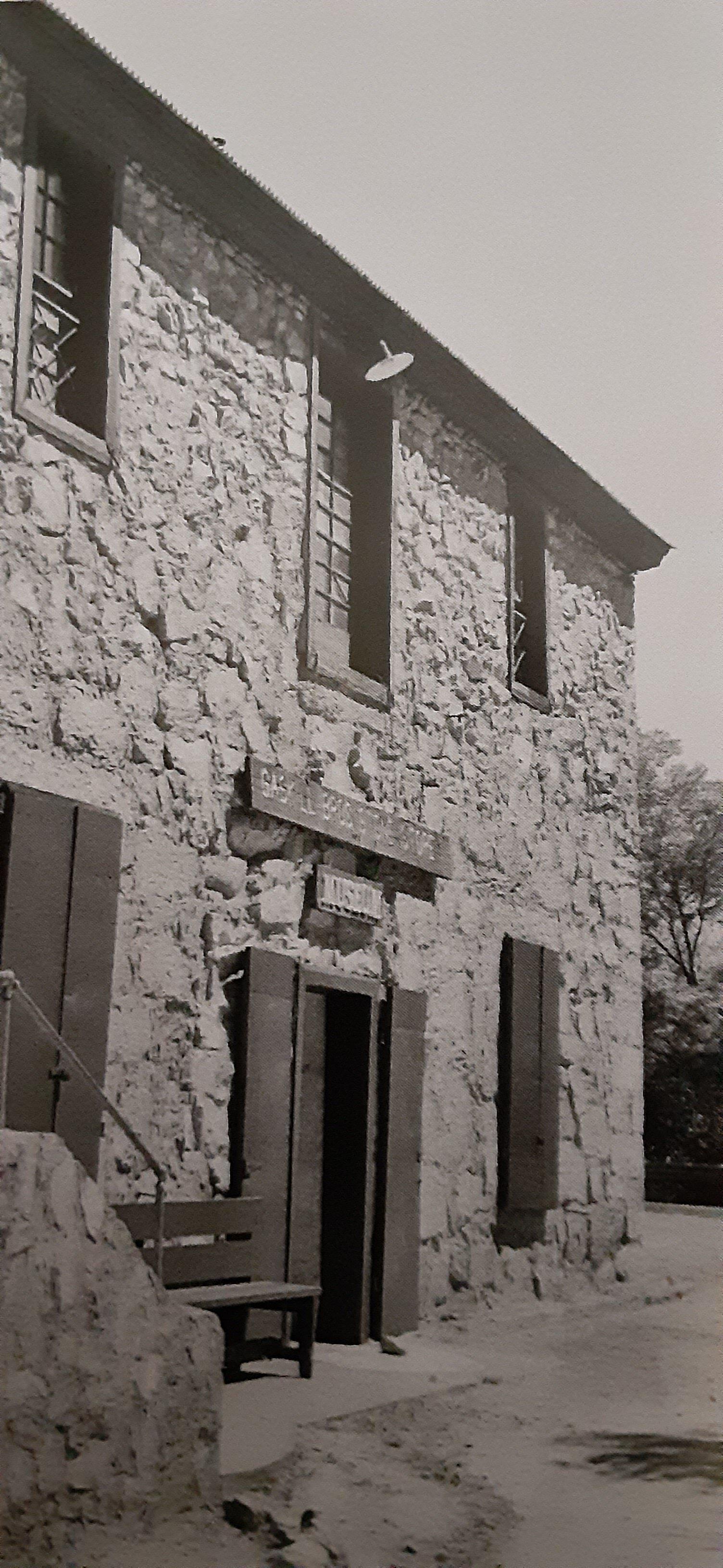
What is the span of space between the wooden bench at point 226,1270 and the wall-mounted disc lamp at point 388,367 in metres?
4.43

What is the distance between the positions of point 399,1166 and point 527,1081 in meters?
1.65

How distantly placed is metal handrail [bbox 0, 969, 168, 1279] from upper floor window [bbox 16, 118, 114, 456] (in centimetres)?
245

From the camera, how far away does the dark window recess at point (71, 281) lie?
6.61m

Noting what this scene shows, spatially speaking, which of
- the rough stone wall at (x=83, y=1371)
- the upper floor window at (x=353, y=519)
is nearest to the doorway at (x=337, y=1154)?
the upper floor window at (x=353, y=519)

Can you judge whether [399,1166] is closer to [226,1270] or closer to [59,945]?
[226,1270]

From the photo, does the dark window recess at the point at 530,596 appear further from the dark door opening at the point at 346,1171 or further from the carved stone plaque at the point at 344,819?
the dark door opening at the point at 346,1171

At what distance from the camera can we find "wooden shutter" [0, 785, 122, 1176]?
5.64 meters

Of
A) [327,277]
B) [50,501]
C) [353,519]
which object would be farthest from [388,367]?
[50,501]

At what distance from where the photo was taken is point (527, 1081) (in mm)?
9391

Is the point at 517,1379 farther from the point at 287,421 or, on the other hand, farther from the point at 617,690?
the point at 617,690

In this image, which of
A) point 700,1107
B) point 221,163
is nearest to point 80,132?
point 221,163

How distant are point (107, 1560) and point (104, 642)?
3627mm

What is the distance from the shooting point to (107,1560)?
3793 mm

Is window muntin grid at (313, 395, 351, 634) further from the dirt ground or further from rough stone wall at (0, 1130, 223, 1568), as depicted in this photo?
rough stone wall at (0, 1130, 223, 1568)
